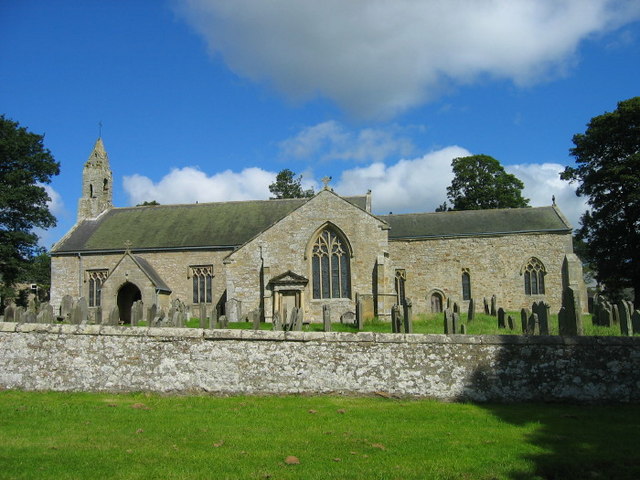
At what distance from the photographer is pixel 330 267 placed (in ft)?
90.0

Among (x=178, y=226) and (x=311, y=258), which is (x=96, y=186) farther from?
(x=311, y=258)

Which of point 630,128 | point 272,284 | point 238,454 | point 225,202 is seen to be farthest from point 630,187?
point 238,454

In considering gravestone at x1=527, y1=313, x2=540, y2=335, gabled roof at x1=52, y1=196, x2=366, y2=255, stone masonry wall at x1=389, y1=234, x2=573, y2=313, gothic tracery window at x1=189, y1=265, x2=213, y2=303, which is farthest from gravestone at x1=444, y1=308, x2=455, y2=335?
gothic tracery window at x1=189, y1=265, x2=213, y2=303

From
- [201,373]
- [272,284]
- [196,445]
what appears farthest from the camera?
[272,284]

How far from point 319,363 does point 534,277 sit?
2271 cm

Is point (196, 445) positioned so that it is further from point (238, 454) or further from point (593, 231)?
point (593, 231)

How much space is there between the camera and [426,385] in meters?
11.4

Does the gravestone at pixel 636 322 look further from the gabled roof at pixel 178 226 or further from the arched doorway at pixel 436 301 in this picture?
the gabled roof at pixel 178 226

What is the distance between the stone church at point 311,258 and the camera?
27.1 metres

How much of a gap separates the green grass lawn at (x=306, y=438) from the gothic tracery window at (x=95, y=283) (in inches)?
870

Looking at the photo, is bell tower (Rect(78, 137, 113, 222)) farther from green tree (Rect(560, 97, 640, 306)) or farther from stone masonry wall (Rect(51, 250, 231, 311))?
green tree (Rect(560, 97, 640, 306))

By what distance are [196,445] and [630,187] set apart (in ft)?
108

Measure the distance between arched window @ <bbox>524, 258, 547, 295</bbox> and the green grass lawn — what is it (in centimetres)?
2102

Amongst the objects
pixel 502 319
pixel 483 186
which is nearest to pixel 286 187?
pixel 483 186
